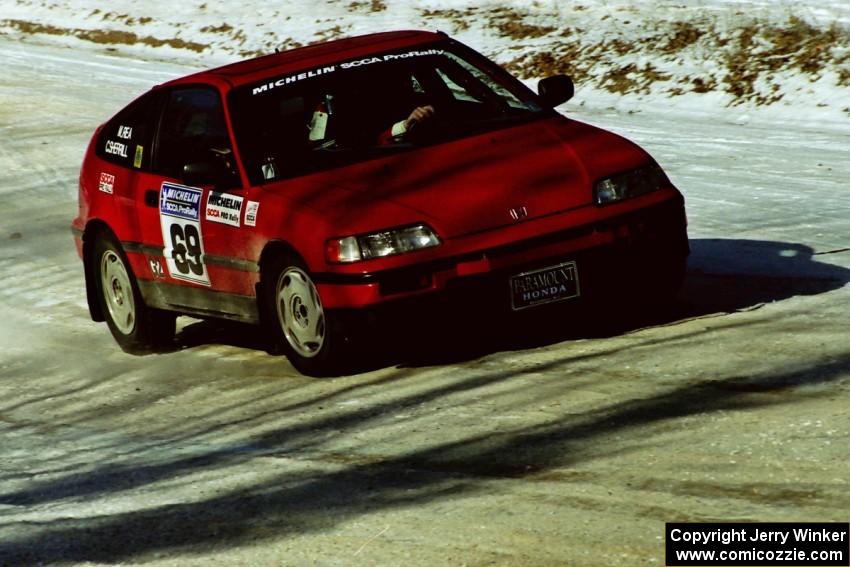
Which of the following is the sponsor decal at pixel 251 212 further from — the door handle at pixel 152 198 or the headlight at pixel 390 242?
the door handle at pixel 152 198

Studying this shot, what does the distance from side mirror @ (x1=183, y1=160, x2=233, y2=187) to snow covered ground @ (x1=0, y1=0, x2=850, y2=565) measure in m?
1.01

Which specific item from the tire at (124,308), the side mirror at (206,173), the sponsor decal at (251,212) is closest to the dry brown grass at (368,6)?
the tire at (124,308)

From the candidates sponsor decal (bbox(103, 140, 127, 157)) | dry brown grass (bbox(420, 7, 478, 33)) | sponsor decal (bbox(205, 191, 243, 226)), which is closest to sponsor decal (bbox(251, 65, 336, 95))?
sponsor decal (bbox(205, 191, 243, 226))

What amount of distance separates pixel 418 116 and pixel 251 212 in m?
1.03

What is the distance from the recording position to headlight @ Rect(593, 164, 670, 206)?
25.4 ft

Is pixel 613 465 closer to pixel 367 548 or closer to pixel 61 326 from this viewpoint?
pixel 367 548

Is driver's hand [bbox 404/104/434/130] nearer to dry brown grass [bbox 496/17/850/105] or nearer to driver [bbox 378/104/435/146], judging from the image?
driver [bbox 378/104/435/146]

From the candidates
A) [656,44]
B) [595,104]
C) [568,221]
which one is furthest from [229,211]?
[656,44]

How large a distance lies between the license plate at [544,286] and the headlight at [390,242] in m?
0.44

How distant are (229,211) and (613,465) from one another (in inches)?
121

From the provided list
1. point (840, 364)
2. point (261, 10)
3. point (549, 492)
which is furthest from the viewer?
point (261, 10)

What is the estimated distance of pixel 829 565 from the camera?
464 cm

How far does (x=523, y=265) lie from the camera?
7523 millimetres

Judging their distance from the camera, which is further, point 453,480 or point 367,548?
point 453,480
